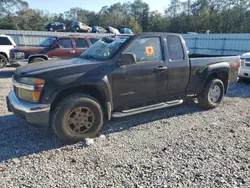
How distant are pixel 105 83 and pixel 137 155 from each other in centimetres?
130

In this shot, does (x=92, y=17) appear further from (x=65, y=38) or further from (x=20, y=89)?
(x=20, y=89)

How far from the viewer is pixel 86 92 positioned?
13.0 ft

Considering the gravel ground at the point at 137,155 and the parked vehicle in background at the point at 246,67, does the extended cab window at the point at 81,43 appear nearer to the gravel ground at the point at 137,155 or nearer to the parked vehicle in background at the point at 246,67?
the gravel ground at the point at 137,155

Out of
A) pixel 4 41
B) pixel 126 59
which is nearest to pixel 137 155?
pixel 126 59

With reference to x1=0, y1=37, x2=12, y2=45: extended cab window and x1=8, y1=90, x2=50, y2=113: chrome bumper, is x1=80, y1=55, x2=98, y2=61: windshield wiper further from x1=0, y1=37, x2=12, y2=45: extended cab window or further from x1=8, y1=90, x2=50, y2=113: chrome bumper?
x1=0, y1=37, x2=12, y2=45: extended cab window

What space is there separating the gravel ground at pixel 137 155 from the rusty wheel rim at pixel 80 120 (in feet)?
0.86

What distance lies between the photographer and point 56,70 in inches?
142

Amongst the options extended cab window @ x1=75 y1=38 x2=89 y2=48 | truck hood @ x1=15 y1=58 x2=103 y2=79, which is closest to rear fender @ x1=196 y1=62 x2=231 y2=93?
truck hood @ x1=15 y1=58 x2=103 y2=79

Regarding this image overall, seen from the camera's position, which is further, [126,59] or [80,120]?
[126,59]

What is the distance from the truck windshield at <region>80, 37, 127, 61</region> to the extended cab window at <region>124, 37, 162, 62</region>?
9.3 inches

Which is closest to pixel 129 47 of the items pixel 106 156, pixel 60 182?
pixel 106 156

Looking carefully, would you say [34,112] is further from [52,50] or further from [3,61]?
[3,61]

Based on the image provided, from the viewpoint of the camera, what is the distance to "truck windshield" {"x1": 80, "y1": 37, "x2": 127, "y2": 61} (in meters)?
4.17

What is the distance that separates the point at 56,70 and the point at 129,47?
1.39 meters
